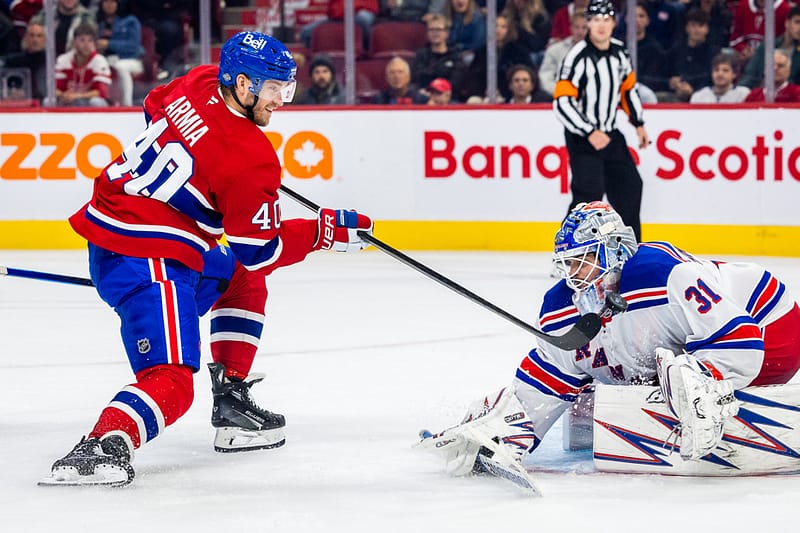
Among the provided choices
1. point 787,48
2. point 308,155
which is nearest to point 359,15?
point 308,155

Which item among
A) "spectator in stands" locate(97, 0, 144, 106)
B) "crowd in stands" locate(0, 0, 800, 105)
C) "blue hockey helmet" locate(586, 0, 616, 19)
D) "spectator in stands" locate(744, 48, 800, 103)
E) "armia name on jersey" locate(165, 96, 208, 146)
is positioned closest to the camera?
"armia name on jersey" locate(165, 96, 208, 146)

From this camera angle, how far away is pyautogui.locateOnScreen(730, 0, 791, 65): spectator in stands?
713 centimetres

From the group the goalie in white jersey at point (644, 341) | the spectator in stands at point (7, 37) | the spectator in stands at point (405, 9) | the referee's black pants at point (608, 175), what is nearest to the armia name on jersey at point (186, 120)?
the goalie in white jersey at point (644, 341)

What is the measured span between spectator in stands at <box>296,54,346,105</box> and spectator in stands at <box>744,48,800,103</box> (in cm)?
212

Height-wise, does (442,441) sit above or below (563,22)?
below

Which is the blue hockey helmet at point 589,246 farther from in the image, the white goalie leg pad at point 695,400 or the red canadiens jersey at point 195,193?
the red canadiens jersey at point 195,193

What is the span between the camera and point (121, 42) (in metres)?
7.87

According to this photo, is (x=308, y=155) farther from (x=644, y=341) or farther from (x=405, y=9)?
(x=644, y=341)

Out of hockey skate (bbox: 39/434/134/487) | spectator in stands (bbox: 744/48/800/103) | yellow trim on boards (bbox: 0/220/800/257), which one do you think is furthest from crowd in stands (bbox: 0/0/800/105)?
hockey skate (bbox: 39/434/134/487)

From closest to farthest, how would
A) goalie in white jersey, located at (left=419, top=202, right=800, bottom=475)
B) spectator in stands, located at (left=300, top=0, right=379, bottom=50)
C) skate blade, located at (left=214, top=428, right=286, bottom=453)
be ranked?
goalie in white jersey, located at (left=419, top=202, right=800, bottom=475) < skate blade, located at (left=214, top=428, right=286, bottom=453) < spectator in stands, located at (left=300, top=0, right=379, bottom=50)

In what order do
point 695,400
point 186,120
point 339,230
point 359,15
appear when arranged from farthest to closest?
1. point 359,15
2. point 339,230
3. point 186,120
4. point 695,400

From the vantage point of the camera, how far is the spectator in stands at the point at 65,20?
7652 mm

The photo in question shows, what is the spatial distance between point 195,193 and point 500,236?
4.59m

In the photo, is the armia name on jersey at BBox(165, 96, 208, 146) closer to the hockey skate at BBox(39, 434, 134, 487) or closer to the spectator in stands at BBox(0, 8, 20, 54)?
the hockey skate at BBox(39, 434, 134, 487)
